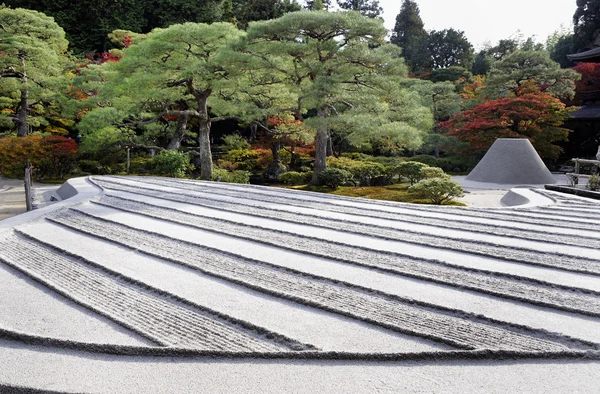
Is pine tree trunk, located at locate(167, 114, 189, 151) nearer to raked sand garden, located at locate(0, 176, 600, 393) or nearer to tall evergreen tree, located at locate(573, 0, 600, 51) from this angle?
raked sand garden, located at locate(0, 176, 600, 393)

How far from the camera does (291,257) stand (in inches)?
128

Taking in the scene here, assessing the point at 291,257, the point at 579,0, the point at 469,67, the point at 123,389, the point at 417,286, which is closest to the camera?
the point at 123,389

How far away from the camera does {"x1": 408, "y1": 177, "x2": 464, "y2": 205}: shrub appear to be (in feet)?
28.1

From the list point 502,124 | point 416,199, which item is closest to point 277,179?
point 416,199

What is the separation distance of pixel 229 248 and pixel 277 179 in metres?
10.1

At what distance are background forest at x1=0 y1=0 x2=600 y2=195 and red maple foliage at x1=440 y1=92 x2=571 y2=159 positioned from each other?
5 cm

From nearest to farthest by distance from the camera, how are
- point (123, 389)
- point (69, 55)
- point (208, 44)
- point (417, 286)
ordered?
1. point (123, 389)
2. point (417, 286)
3. point (208, 44)
4. point (69, 55)

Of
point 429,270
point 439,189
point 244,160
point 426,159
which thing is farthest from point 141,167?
point 429,270

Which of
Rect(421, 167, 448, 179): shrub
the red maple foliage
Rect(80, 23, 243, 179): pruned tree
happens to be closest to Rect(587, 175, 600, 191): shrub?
Rect(421, 167, 448, 179): shrub

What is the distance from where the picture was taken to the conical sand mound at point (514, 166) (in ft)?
38.6

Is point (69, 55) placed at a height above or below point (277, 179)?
above

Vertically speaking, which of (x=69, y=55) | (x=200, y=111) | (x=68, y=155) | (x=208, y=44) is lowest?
(x=68, y=155)

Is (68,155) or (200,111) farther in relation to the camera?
(68,155)

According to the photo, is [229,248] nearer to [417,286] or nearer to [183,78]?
[417,286]
